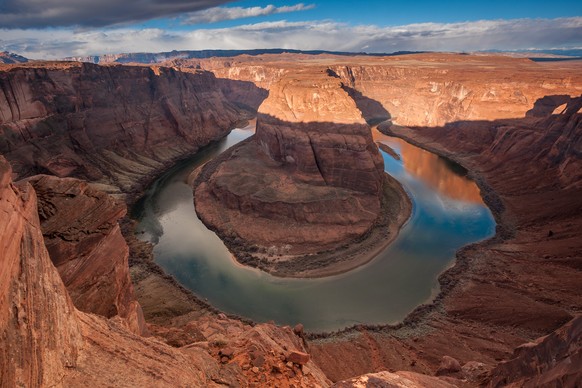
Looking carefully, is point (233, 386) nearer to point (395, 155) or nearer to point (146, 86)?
point (395, 155)

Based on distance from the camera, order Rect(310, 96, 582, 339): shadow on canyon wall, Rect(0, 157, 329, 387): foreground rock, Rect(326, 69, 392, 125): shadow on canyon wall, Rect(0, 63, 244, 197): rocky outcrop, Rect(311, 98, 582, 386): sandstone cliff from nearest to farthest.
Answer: Rect(0, 157, 329, 387): foreground rock → Rect(311, 98, 582, 386): sandstone cliff → Rect(310, 96, 582, 339): shadow on canyon wall → Rect(0, 63, 244, 197): rocky outcrop → Rect(326, 69, 392, 125): shadow on canyon wall

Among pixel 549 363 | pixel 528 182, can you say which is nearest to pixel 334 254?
pixel 549 363

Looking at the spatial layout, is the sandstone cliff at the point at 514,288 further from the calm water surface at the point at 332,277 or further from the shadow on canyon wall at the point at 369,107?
the shadow on canyon wall at the point at 369,107

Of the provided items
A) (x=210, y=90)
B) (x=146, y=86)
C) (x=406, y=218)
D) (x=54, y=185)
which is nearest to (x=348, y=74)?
(x=210, y=90)

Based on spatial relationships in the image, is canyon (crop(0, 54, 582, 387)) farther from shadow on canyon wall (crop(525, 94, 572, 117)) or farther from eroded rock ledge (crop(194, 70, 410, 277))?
eroded rock ledge (crop(194, 70, 410, 277))

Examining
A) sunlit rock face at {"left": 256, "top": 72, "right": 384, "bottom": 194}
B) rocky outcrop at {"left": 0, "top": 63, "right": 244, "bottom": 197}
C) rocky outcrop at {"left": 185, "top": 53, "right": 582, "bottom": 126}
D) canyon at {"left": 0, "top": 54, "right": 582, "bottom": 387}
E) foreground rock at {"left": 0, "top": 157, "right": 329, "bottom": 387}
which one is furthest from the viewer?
rocky outcrop at {"left": 185, "top": 53, "right": 582, "bottom": 126}

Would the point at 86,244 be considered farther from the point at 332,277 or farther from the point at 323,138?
the point at 323,138

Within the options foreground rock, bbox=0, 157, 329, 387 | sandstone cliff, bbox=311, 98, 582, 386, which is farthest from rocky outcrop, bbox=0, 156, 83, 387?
sandstone cliff, bbox=311, 98, 582, 386
